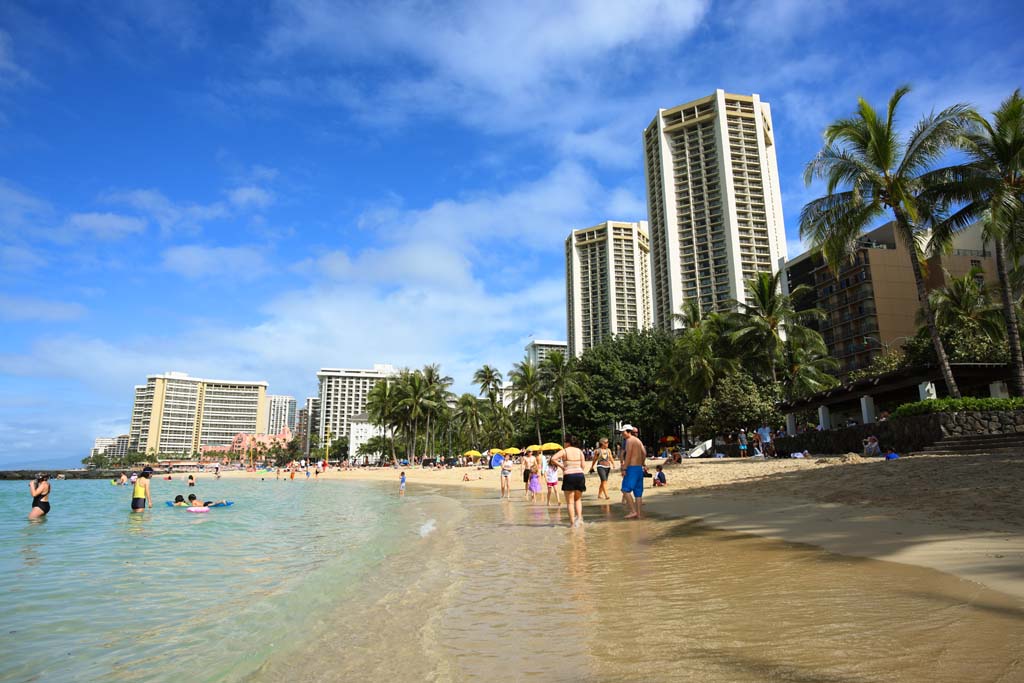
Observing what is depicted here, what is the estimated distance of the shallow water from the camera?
10.6 ft

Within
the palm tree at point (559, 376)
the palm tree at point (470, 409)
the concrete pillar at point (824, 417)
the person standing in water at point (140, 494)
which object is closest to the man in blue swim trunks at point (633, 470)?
the person standing in water at point (140, 494)

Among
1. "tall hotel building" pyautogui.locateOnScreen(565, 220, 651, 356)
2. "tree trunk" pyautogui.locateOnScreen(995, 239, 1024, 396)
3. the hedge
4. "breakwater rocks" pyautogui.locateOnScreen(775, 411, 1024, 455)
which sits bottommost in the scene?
"breakwater rocks" pyautogui.locateOnScreen(775, 411, 1024, 455)

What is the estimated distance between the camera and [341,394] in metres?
185

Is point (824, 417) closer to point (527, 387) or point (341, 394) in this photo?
point (527, 387)

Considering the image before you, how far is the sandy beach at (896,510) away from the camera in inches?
213

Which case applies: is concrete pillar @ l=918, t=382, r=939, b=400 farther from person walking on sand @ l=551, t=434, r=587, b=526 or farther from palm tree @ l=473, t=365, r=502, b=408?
palm tree @ l=473, t=365, r=502, b=408

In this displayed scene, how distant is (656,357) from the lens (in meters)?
45.8

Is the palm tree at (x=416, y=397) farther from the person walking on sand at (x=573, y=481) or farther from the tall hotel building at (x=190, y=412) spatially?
the tall hotel building at (x=190, y=412)

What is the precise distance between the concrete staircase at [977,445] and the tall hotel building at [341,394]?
564 ft

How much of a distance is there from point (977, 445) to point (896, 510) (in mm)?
8628

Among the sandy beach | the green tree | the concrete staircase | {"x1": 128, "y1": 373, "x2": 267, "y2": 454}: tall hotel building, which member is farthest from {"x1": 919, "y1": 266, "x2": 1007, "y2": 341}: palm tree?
{"x1": 128, "y1": 373, "x2": 267, "y2": 454}: tall hotel building

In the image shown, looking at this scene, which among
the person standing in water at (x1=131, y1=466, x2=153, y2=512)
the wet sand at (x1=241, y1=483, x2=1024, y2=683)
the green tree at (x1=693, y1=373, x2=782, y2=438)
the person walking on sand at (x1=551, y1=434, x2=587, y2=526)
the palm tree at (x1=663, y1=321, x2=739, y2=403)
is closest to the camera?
the wet sand at (x1=241, y1=483, x2=1024, y2=683)

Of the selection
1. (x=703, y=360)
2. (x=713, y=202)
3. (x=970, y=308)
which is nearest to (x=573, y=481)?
(x=703, y=360)

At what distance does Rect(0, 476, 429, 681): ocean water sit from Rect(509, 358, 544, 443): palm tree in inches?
1638
